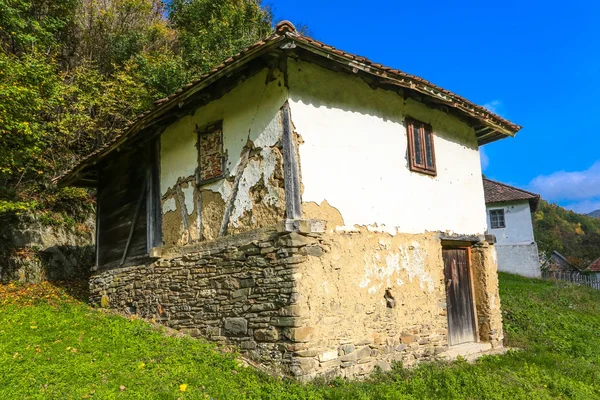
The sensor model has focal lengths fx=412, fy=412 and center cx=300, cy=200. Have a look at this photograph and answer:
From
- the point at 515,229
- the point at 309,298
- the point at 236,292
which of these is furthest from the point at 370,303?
the point at 515,229

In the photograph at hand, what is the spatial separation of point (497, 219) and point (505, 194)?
1.59 m

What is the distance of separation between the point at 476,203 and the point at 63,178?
33.7 ft

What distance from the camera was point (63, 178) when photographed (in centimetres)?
1061

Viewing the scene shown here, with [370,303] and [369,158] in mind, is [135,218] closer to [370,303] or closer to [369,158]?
[369,158]

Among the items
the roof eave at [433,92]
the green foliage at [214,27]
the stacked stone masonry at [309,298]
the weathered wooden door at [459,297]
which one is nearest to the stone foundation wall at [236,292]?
the stacked stone masonry at [309,298]

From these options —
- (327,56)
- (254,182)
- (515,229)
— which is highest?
(327,56)

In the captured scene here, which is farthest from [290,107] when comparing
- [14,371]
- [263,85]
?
[14,371]

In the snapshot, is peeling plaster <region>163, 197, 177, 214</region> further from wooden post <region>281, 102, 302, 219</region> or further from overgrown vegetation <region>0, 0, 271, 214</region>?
overgrown vegetation <region>0, 0, 271, 214</region>

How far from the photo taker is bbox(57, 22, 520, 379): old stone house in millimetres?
6145

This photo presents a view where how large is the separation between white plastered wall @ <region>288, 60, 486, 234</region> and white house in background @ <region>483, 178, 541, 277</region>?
1735 cm

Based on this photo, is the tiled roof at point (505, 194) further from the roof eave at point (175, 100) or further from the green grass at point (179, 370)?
the roof eave at point (175, 100)

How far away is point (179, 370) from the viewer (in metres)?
5.72

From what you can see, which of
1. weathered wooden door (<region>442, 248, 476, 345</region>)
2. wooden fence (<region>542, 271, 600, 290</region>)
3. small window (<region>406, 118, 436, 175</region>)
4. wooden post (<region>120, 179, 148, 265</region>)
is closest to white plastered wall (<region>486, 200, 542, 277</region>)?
wooden fence (<region>542, 271, 600, 290</region>)

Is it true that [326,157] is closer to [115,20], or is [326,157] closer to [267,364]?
[267,364]
